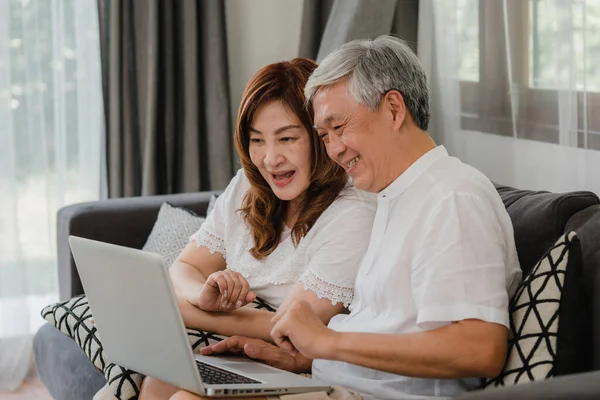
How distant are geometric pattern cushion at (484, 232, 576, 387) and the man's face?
1.13ft

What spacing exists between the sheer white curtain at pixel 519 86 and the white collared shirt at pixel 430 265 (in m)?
0.64

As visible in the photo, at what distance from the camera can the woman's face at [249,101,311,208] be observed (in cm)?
208

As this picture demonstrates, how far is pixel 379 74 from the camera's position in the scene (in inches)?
66.7

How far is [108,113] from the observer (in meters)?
3.61

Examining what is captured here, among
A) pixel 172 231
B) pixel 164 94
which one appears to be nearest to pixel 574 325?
pixel 172 231

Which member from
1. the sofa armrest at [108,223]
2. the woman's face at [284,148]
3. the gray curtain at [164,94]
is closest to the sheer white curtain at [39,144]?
the gray curtain at [164,94]

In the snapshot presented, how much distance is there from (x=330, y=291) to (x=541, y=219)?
470mm

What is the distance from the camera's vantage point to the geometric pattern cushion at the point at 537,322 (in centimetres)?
152

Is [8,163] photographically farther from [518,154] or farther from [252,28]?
[518,154]

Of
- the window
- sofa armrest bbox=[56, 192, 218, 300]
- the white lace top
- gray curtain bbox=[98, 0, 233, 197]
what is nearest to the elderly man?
the white lace top

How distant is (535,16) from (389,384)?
1206 mm

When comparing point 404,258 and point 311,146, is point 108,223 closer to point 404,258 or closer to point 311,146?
point 311,146

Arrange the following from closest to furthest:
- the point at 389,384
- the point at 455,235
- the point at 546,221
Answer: the point at 455,235, the point at 389,384, the point at 546,221

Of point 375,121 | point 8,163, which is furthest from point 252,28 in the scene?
point 375,121
